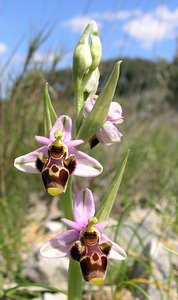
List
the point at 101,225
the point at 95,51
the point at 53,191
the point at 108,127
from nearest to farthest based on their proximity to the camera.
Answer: the point at 53,191
the point at 101,225
the point at 108,127
the point at 95,51

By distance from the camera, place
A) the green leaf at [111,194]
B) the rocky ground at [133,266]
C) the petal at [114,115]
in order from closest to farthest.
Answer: the green leaf at [111,194] → the petal at [114,115] → the rocky ground at [133,266]

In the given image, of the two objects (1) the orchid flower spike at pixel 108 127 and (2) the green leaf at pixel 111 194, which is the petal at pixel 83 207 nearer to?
(2) the green leaf at pixel 111 194

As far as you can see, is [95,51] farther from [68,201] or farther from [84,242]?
[84,242]

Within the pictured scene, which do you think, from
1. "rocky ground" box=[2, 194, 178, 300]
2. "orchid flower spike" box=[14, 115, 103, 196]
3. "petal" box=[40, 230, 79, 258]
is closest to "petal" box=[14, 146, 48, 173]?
"orchid flower spike" box=[14, 115, 103, 196]

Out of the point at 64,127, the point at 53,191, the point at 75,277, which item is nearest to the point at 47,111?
the point at 64,127

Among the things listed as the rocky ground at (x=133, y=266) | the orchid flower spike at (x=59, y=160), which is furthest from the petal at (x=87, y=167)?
the rocky ground at (x=133, y=266)

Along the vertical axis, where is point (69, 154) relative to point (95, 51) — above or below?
below

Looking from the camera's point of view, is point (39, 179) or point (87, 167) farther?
point (39, 179)
